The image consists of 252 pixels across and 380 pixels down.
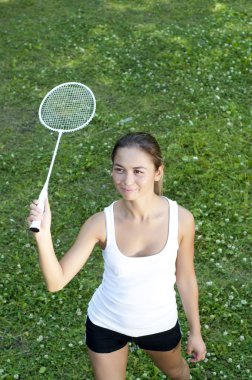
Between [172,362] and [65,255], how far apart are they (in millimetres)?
1223

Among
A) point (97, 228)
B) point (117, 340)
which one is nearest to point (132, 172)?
point (97, 228)

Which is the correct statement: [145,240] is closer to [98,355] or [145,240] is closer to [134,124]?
[98,355]

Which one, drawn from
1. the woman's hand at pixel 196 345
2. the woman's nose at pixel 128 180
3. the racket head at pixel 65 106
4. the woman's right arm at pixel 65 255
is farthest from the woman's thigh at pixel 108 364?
the racket head at pixel 65 106

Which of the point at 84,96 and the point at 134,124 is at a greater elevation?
the point at 84,96

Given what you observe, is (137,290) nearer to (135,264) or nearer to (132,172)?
(135,264)

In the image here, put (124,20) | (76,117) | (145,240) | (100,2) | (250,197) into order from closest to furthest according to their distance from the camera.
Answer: (145,240) → (76,117) → (250,197) → (124,20) → (100,2)

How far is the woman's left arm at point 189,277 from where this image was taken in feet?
14.0

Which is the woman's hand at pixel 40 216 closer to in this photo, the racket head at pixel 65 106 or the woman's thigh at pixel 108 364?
the woman's thigh at pixel 108 364

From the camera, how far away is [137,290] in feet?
13.6

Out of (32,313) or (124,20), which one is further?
(124,20)

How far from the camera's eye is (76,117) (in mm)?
6484

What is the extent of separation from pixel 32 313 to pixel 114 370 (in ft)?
8.60

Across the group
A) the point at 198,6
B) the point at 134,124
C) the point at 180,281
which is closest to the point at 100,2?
the point at 198,6

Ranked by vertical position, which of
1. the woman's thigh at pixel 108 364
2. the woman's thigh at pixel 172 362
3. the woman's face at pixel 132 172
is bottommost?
the woman's thigh at pixel 172 362
